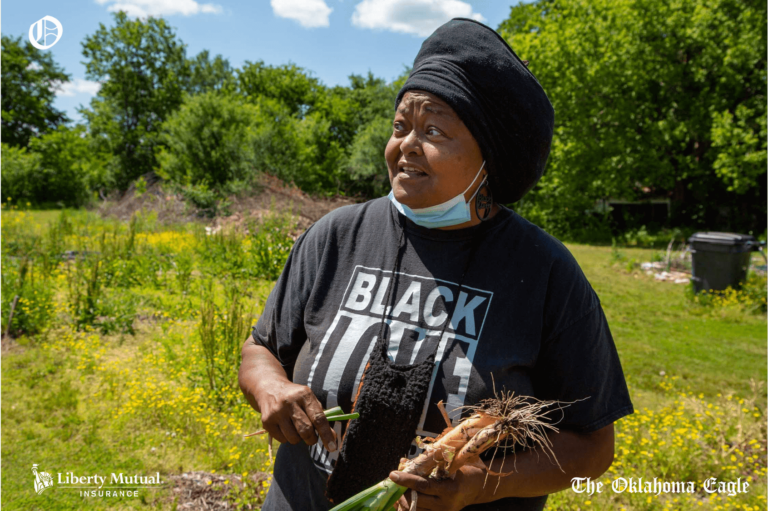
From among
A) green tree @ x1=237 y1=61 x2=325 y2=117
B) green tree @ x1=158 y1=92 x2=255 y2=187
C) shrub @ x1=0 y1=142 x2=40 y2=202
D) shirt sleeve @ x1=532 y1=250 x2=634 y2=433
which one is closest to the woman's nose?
shirt sleeve @ x1=532 y1=250 x2=634 y2=433

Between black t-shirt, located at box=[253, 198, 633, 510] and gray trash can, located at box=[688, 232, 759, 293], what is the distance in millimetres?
9371

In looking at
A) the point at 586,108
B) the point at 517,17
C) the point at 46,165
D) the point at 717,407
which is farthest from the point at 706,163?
the point at 46,165

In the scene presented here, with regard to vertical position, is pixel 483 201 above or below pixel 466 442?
above

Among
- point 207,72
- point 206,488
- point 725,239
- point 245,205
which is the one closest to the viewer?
point 206,488

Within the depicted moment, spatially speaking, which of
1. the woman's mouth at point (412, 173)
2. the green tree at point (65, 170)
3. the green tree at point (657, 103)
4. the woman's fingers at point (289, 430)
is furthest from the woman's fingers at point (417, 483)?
the green tree at point (65, 170)

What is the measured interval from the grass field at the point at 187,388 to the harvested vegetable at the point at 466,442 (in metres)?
2.49

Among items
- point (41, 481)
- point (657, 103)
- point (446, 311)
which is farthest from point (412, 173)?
point (657, 103)

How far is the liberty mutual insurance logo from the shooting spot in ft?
11.3

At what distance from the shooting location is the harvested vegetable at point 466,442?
3.94 ft

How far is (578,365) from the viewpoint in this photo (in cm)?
130

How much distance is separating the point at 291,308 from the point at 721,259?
388 inches

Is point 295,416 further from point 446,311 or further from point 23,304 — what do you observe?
point 23,304

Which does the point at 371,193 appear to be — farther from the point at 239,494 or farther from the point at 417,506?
the point at 417,506

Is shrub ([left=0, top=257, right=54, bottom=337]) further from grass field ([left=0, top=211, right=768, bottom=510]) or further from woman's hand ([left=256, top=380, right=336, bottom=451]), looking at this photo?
woman's hand ([left=256, top=380, right=336, bottom=451])
